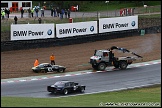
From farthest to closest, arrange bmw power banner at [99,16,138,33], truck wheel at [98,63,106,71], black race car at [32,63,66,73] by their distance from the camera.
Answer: bmw power banner at [99,16,138,33] < truck wheel at [98,63,106,71] < black race car at [32,63,66,73]

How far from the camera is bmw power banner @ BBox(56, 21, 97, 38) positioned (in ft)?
163

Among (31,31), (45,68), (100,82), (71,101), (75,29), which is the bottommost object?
(100,82)

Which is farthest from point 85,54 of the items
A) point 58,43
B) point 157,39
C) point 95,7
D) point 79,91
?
point 95,7

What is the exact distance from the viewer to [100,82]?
34.2 meters

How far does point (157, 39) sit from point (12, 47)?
18.4 m

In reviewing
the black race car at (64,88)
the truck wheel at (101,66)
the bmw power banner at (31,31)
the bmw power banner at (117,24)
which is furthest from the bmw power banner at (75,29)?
the black race car at (64,88)

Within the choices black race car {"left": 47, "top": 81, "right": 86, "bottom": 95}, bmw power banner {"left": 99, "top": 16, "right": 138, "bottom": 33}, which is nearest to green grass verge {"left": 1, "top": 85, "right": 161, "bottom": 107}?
black race car {"left": 47, "top": 81, "right": 86, "bottom": 95}

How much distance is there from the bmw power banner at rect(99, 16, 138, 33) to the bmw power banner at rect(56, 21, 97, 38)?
3.78ft

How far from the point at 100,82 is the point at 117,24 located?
2150 centimetres

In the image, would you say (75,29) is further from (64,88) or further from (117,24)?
(64,88)

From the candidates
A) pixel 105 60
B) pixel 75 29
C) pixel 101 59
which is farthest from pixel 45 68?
pixel 75 29

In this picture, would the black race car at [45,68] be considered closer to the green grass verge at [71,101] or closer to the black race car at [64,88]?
the black race car at [64,88]

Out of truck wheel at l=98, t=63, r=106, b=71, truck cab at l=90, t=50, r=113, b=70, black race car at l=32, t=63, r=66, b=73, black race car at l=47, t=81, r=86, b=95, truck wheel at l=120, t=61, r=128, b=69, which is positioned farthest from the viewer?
truck wheel at l=120, t=61, r=128, b=69

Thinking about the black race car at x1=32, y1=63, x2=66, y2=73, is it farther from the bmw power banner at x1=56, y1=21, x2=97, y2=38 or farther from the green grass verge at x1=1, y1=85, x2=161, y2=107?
the green grass verge at x1=1, y1=85, x2=161, y2=107
